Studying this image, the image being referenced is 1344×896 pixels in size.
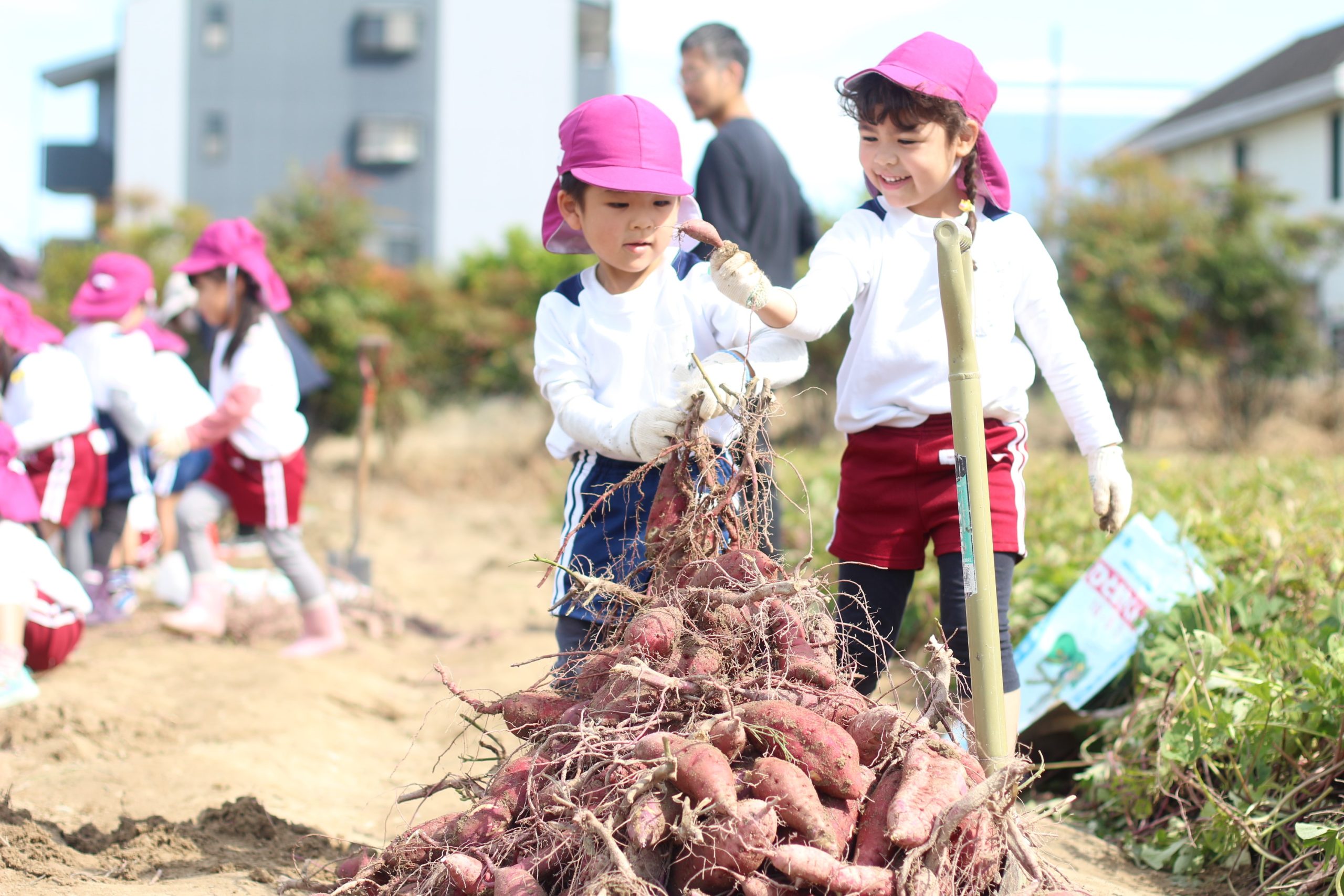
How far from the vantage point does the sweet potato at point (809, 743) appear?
1.79 metres

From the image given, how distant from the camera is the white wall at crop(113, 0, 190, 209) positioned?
25.2 m

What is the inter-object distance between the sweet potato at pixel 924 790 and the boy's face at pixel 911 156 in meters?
1.19

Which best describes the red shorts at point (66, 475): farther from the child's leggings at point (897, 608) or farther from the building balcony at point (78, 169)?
the building balcony at point (78, 169)

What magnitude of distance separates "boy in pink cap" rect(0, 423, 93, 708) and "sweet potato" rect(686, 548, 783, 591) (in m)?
2.75

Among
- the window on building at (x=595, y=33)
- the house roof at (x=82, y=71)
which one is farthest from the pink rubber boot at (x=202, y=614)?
the house roof at (x=82, y=71)

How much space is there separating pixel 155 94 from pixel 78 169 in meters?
4.91

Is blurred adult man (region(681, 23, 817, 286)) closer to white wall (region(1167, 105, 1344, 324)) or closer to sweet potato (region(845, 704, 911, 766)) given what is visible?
sweet potato (region(845, 704, 911, 766))

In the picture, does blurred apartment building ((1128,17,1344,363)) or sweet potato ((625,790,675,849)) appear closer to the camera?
sweet potato ((625,790,675,849))

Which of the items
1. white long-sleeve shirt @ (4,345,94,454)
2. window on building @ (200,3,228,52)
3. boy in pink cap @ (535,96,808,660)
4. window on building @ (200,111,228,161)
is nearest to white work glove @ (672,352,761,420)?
boy in pink cap @ (535,96,808,660)

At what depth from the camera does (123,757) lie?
11.6 ft

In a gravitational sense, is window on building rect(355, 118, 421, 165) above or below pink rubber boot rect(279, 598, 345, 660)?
above

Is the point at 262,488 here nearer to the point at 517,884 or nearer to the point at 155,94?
the point at 517,884

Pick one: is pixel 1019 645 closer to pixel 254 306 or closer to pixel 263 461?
pixel 263 461

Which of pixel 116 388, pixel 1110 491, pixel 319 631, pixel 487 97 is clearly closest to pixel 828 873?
pixel 1110 491
